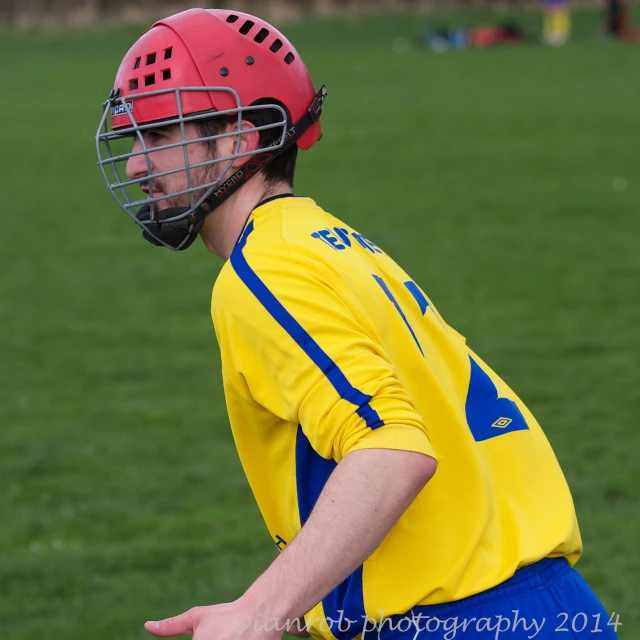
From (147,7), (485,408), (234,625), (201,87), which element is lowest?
(147,7)

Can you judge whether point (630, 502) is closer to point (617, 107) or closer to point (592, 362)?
point (592, 362)

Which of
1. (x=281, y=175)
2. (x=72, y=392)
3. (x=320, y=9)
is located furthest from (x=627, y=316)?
(x=320, y=9)

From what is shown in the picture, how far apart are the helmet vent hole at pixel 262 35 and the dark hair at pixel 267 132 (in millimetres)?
161

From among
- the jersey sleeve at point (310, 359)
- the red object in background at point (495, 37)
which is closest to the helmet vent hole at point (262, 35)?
the jersey sleeve at point (310, 359)

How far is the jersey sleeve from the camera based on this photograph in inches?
83.8

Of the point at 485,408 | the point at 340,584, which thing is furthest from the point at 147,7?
the point at 340,584

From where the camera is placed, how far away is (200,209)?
2.65 metres

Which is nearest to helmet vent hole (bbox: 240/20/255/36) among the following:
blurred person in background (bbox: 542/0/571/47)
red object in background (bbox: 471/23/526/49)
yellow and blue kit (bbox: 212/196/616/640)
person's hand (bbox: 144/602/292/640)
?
yellow and blue kit (bbox: 212/196/616/640)

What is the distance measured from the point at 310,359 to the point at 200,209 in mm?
627

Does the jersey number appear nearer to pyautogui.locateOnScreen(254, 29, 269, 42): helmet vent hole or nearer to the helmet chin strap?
the helmet chin strap

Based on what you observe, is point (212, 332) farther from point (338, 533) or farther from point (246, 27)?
point (338, 533)

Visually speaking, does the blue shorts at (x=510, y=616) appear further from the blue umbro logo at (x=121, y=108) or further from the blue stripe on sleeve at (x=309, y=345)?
the blue umbro logo at (x=121, y=108)

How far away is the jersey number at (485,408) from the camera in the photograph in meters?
2.57

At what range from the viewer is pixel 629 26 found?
35.1 metres
